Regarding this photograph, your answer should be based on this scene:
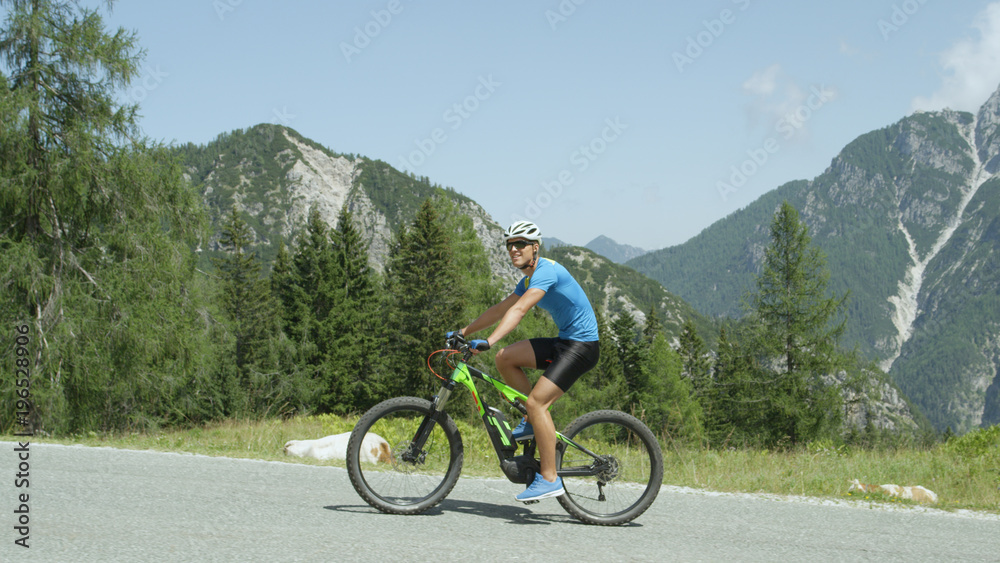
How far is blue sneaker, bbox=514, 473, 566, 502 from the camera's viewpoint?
15.7ft

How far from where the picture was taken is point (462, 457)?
5.12 m

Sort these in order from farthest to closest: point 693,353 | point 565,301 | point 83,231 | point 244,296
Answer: point 693,353 → point 244,296 → point 83,231 → point 565,301

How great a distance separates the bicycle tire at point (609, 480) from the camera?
4973mm

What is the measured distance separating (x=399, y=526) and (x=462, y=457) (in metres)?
0.81

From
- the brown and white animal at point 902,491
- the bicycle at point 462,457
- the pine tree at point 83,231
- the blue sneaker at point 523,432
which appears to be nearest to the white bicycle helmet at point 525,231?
the bicycle at point 462,457

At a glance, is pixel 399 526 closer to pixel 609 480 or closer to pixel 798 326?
pixel 609 480

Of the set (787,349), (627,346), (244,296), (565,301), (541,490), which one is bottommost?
(541,490)

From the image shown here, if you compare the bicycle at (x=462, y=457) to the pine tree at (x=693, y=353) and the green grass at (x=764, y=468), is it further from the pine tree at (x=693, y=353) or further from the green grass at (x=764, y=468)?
the pine tree at (x=693, y=353)

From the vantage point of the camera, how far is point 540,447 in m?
4.88

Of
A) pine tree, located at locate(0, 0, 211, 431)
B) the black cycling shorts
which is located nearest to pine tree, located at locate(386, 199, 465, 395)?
pine tree, located at locate(0, 0, 211, 431)

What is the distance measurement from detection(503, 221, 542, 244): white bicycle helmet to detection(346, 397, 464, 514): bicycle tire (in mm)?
1433

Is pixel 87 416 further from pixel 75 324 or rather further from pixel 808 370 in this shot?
pixel 808 370

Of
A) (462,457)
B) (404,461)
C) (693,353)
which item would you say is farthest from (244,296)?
(462,457)

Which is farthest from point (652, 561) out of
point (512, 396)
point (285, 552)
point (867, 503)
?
point (867, 503)
